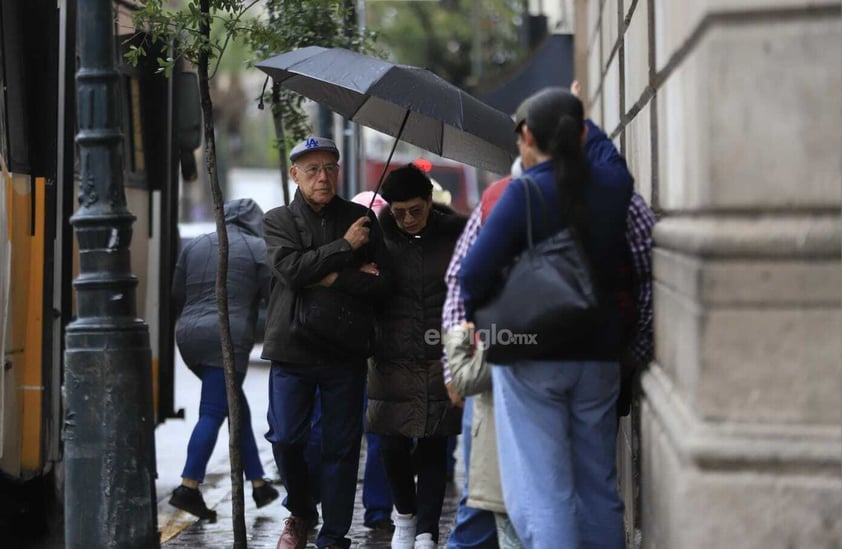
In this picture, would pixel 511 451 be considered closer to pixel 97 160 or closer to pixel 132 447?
pixel 132 447

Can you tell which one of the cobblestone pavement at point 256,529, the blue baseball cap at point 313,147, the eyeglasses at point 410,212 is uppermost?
the blue baseball cap at point 313,147

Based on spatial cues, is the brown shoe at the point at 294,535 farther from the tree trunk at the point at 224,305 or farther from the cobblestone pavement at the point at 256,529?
the cobblestone pavement at the point at 256,529

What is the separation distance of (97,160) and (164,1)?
1447mm

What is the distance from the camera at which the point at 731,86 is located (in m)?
3.47

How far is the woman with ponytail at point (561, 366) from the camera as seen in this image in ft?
14.2

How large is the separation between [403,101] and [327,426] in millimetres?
1598

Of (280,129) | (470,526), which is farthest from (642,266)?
(280,129)

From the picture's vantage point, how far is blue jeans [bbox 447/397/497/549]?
4.98 metres

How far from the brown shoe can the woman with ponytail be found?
6.56 feet

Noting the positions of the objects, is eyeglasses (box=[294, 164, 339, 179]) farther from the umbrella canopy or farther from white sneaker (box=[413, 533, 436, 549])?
white sneaker (box=[413, 533, 436, 549])

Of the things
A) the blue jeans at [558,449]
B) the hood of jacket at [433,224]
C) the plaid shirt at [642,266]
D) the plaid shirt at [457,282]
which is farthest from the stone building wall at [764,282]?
the hood of jacket at [433,224]

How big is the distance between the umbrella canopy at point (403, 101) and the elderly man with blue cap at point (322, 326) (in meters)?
0.42

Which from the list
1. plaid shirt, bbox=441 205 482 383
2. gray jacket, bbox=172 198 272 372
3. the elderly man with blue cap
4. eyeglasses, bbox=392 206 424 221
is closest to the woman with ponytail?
plaid shirt, bbox=441 205 482 383

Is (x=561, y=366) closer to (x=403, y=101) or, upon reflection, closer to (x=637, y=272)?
(x=637, y=272)
